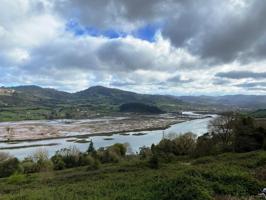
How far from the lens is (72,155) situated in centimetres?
7012

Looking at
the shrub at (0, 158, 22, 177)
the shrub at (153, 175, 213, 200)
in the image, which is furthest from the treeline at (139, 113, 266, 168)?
the shrub at (0, 158, 22, 177)

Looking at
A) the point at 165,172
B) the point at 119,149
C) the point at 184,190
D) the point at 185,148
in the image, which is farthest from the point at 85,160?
the point at 184,190

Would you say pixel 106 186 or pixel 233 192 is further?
pixel 106 186

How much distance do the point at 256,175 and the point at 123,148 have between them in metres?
57.0

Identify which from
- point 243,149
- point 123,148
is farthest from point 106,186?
point 123,148

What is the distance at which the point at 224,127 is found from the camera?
61812mm

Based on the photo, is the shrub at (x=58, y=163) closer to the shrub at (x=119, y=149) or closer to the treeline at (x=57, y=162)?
the treeline at (x=57, y=162)

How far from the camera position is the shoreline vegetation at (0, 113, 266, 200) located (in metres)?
17.6

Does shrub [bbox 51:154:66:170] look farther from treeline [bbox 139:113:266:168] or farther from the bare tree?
the bare tree

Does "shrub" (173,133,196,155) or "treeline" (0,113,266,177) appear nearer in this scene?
"treeline" (0,113,266,177)

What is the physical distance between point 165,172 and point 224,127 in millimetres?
35173

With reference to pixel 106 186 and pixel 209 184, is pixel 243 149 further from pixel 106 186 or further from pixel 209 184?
pixel 209 184

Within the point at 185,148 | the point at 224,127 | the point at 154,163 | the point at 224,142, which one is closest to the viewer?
the point at 154,163

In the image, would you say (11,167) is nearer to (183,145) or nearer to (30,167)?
(30,167)
